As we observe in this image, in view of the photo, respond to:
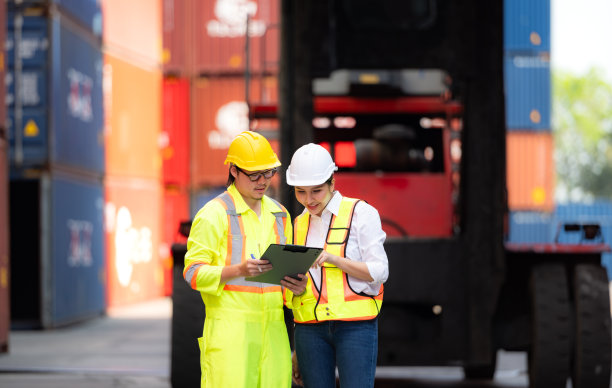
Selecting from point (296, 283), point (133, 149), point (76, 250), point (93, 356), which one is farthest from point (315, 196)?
point (133, 149)

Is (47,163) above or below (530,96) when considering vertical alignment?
below

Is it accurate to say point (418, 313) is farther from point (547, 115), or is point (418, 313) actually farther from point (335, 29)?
point (547, 115)

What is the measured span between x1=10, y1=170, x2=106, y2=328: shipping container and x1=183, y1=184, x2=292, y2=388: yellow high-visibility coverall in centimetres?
1240

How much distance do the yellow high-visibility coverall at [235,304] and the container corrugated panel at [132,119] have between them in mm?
15809

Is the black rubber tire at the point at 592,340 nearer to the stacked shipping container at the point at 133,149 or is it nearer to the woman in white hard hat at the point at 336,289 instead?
the woman in white hard hat at the point at 336,289

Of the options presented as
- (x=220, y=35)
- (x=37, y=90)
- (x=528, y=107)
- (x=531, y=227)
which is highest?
(x=220, y=35)

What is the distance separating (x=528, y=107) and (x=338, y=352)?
22.8 meters

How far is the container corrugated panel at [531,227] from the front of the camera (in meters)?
27.5

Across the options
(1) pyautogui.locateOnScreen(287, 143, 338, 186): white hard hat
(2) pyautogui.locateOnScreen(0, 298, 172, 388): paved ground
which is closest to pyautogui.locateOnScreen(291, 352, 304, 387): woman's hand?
(1) pyautogui.locateOnScreen(287, 143, 338, 186): white hard hat

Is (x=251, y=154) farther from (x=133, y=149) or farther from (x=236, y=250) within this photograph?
(x=133, y=149)

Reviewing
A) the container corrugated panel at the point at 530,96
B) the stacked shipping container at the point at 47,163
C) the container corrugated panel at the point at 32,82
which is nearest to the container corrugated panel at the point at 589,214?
the container corrugated panel at the point at 530,96

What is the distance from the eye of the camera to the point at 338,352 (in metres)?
4.31

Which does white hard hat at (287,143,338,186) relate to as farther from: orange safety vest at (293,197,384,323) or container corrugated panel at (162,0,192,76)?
container corrugated panel at (162,0,192,76)

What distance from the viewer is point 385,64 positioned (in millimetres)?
7246
